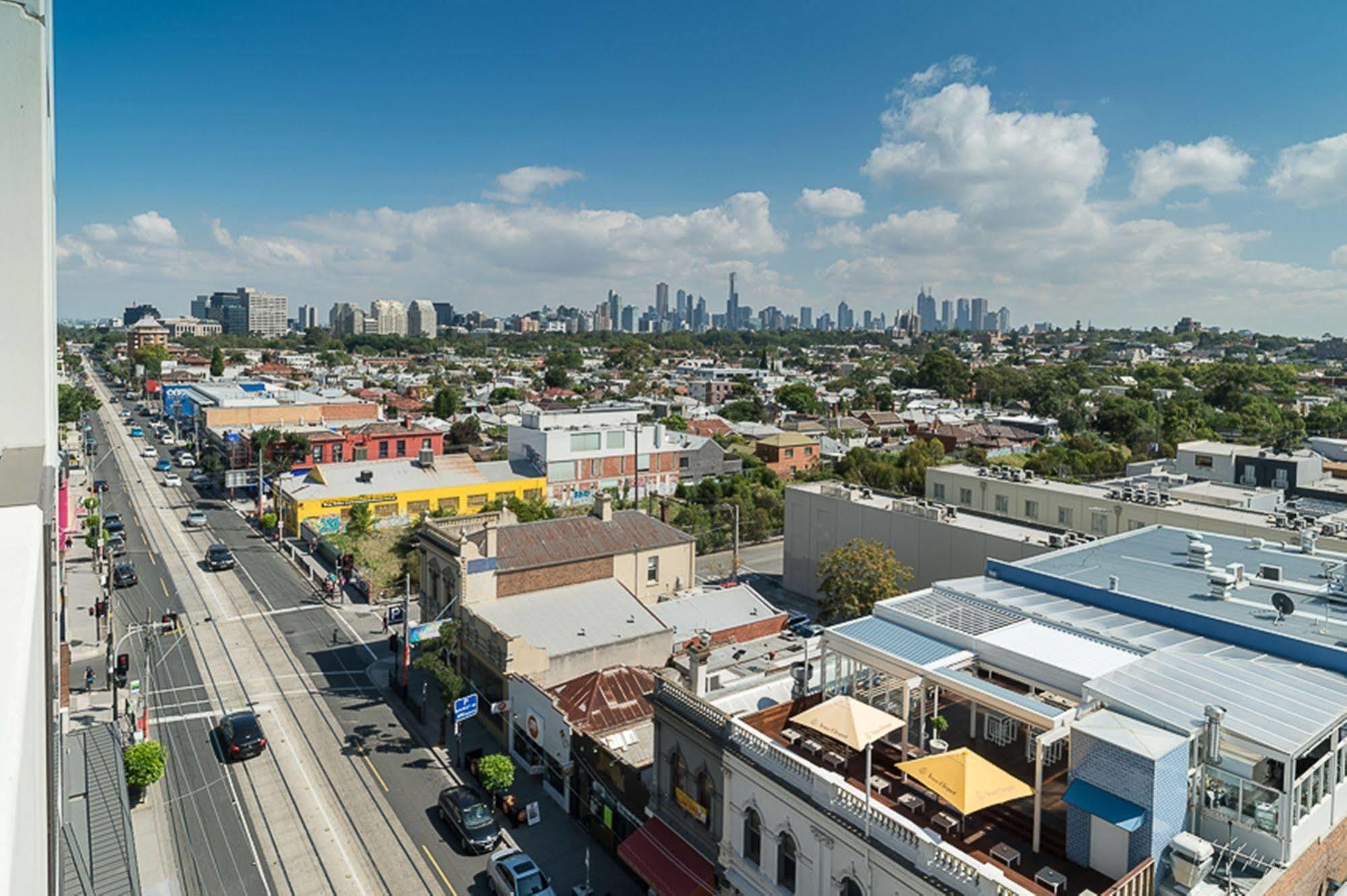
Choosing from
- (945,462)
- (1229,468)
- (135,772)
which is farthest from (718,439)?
(135,772)

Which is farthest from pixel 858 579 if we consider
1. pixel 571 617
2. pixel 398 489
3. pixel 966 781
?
pixel 398 489

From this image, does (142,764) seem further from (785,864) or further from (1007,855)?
(1007,855)

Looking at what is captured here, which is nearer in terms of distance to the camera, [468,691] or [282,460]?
[468,691]

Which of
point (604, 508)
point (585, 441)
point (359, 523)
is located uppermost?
point (585, 441)

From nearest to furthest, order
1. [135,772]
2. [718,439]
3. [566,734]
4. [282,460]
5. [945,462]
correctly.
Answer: [135,772] < [566,734] < [282,460] < [945,462] < [718,439]

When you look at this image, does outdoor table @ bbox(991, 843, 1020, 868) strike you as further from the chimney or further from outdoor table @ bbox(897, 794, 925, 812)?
the chimney

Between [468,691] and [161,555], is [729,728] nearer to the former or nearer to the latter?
[468,691]

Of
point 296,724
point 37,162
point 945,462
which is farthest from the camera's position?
point 945,462
